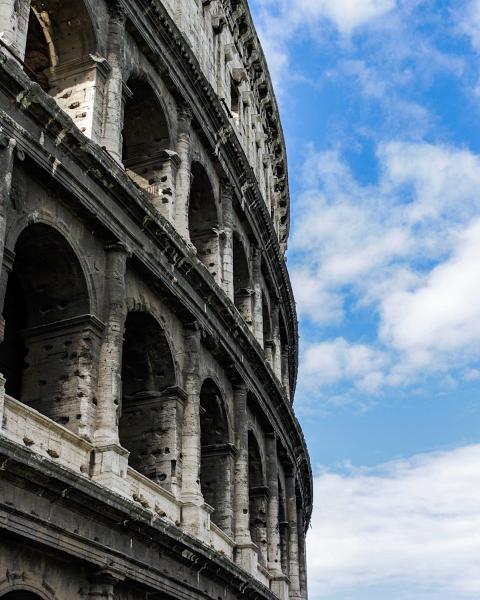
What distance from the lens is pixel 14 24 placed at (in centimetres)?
1248

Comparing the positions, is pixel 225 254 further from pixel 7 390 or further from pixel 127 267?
pixel 7 390

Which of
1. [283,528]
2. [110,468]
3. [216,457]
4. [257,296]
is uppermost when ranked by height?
[257,296]

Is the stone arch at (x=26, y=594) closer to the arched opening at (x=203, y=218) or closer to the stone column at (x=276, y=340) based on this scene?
the arched opening at (x=203, y=218)

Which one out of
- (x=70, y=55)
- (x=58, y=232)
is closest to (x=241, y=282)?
(x=70, y=55)

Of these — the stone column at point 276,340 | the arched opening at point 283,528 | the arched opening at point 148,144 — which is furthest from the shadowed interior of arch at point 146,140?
the arched opening at point 283,528

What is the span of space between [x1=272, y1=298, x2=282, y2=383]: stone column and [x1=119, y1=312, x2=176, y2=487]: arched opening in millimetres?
8840

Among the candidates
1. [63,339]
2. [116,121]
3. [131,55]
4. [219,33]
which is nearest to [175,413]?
[63,339]

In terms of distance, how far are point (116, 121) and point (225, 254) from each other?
519cm

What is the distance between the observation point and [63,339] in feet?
42.3

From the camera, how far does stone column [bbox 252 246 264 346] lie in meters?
21.4

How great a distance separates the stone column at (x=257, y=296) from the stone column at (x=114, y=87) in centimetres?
763

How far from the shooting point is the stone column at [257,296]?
21406mm

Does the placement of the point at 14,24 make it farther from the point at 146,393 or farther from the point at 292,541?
the point at 292,541

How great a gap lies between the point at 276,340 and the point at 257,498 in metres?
5.60
